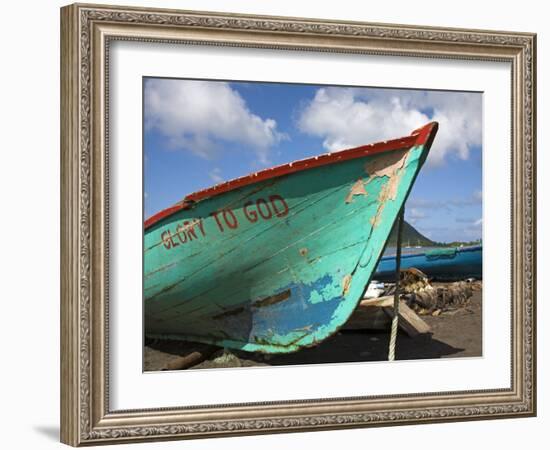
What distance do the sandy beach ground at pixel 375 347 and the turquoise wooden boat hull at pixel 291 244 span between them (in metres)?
0.08

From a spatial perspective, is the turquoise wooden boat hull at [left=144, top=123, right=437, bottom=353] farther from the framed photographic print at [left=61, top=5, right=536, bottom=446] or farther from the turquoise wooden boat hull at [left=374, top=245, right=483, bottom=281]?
the turquoise wooden boat hull at [left=374, top=245, right=483, bottom=281]

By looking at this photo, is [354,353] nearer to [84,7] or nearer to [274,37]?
[274,37]

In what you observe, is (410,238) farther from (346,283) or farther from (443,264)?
(346,283)

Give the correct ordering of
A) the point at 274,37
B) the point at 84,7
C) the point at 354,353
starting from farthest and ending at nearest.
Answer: the point at 354,353 < the point at 274,37 < the point at 84,7

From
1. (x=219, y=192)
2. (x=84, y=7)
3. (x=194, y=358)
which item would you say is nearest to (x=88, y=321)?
(x=194, y=358)

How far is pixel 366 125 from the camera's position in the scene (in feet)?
20.0

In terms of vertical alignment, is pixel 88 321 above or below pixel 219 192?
below

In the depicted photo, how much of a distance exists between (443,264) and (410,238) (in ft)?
0.90

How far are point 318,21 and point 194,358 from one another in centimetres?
194

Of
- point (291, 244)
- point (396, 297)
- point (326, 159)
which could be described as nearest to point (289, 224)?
point (291, 244)

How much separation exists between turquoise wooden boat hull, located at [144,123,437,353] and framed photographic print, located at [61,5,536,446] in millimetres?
12

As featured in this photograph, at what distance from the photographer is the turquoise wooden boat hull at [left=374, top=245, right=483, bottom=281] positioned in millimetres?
6277

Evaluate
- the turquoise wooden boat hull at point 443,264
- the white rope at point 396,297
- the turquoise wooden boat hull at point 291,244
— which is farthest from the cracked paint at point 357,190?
the turquoise wooden boat hull at point 443,264

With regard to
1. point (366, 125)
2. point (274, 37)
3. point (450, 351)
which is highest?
point (274, 37)
